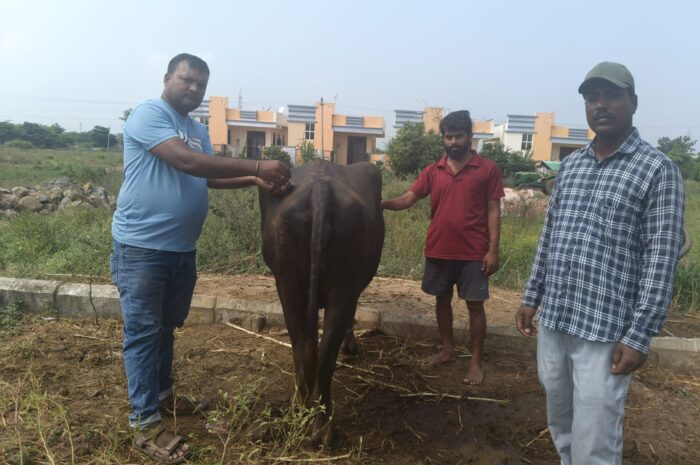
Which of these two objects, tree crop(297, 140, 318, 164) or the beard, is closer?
the beard

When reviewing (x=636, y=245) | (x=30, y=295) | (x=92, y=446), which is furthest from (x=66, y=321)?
(x=636, y=245)

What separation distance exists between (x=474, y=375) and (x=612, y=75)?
8.01ft

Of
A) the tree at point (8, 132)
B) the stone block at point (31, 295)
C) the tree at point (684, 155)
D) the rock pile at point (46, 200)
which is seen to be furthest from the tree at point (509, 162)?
the tree at point (8, 132)

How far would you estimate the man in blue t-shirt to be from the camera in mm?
2568

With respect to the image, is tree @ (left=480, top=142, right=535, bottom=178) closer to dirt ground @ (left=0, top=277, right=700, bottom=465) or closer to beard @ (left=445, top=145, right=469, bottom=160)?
dirt ground @ (left=0, top=277, right=700, bottom=465)

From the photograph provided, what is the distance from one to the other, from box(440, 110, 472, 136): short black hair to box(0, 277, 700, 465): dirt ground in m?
1.89

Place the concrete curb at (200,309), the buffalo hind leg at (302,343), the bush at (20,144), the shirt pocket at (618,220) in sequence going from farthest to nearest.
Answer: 1. the bush at (20,144)
2. the concrete curb at (200,309)
3. the buffalo hind leg at (302,343)
4. the shirt pocket at (618,220)

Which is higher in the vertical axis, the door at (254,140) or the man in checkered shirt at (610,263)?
the door at (254,140)

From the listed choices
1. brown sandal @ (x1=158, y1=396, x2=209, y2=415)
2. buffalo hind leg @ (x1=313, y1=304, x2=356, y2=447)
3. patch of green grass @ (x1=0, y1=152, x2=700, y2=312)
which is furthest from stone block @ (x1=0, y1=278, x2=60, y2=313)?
buffalo hind leg @ (x1=313, y1=304, x2=356, y2=447)

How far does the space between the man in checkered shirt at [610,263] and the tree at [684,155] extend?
3505 centimetres

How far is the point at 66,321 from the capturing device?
14.9 feet

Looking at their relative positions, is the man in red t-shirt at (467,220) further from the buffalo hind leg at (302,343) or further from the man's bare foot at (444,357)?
the buffalo hind leg at (302,343)

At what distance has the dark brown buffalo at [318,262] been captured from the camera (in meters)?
2.58

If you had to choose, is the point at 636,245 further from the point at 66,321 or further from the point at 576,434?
the point at 66,321
